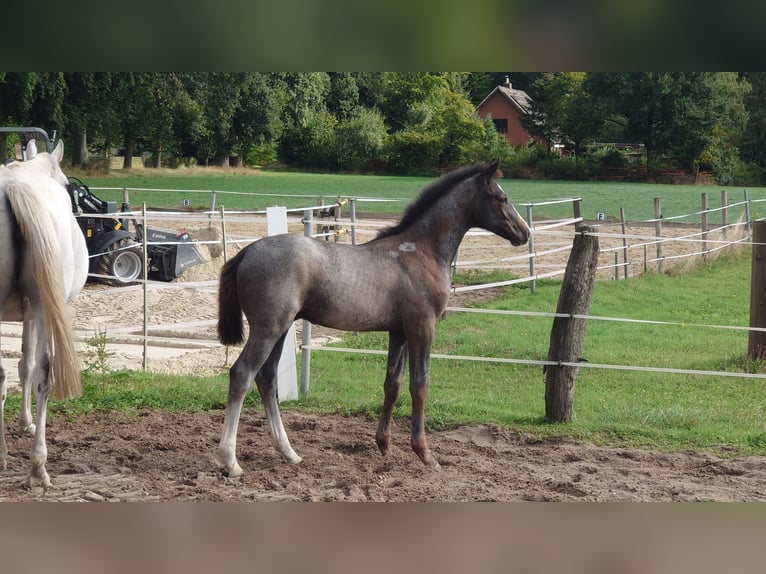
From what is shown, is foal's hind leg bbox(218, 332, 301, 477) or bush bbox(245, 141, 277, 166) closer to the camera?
foal's hind leg bbox(218, 332, 301, 477)

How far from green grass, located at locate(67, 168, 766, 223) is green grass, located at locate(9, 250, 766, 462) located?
53.0 ft

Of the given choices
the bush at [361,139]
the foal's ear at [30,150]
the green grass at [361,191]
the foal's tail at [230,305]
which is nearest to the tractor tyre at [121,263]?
the foal's ear at [30,150]

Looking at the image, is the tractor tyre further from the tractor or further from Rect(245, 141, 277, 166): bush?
Rect(245, 141, 277, 166): bush

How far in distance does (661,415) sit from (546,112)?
137 ft

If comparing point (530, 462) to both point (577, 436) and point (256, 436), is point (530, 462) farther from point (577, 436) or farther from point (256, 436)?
point (256, 436)

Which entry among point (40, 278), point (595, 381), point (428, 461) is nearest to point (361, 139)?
point (595, 381)

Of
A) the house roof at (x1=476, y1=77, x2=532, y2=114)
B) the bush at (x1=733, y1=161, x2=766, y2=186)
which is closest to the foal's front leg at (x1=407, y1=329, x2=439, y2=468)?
the bush at (x1=733, y1=161, x2=766, y2=186)

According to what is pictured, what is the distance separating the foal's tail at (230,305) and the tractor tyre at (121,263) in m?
8.08

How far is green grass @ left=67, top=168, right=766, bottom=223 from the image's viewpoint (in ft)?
99.0

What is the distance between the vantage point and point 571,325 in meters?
5.68

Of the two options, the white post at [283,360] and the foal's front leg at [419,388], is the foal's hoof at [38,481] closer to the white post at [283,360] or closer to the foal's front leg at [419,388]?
the foal's front leg at [419,388]

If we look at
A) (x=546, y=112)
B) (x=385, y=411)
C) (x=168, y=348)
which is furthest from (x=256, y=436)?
(x=546, y=112)

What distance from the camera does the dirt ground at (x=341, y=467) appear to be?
13.4 feet

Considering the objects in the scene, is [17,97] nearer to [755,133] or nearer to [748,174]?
[748,174]
